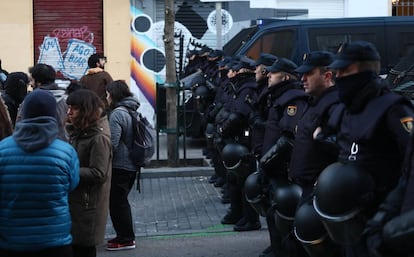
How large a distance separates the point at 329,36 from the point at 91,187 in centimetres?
783

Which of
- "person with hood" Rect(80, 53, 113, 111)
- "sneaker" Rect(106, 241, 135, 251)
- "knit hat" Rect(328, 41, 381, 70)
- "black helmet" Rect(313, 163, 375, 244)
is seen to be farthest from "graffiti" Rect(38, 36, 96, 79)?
"black helmet" Rect(313, 163, 375, 244)

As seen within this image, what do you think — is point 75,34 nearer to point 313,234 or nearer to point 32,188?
point 313,234

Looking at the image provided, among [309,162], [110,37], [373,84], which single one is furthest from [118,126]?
[110,37]

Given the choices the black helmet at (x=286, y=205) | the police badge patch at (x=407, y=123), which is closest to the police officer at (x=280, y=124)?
the black helmet at (x=286, y=205)

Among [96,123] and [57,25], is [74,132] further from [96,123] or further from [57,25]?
[57,25]

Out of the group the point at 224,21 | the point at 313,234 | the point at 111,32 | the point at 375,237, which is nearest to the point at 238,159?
the point at 313,234

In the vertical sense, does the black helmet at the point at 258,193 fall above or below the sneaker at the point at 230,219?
above

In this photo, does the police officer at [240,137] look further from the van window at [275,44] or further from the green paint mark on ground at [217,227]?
the van window at [275,44]

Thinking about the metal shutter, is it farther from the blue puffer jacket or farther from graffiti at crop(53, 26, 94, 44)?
A: the blue puffer jacket

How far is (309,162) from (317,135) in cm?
50

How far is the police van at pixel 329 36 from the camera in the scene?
1220 centimetres

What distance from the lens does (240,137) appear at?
8.09m

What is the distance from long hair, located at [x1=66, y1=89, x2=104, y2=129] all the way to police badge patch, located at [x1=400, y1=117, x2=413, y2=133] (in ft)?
8.26

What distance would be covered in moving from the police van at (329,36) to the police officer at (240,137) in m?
3.95
